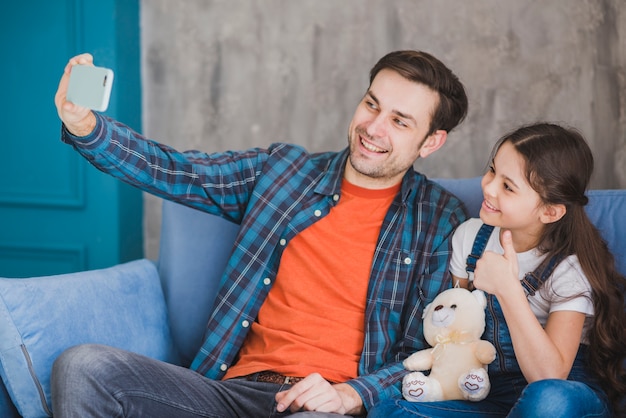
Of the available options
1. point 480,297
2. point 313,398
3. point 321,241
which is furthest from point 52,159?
point 480,297

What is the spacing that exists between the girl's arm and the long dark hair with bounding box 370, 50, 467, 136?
45 centimetres

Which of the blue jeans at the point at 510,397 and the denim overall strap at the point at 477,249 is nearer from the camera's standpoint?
the blue jeans at the point at 510,397

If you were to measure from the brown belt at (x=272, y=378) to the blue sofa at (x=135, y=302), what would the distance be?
31cm

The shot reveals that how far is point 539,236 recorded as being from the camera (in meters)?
1.66

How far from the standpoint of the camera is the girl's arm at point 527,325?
145 centimetres

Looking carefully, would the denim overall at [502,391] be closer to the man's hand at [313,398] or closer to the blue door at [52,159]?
the man's hand at [313,398]

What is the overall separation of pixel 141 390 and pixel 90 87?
61 centimetres

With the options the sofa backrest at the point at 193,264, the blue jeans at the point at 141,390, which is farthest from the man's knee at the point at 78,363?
the sofa backrest at the point at 193,264

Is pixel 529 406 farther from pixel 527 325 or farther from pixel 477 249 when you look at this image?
pixel 477 249

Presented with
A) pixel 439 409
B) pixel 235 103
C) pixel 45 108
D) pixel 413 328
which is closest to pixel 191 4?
pixel 235 103

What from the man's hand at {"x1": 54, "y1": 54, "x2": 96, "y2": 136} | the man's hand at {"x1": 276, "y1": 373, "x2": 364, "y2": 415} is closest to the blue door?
the man's hand at {"x1": 54, "y1": 54, "x2": 96, "y2": 136}

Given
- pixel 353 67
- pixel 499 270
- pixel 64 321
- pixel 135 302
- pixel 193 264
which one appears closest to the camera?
pixel 499 270

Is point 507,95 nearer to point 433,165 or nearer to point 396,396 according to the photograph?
point 433,165

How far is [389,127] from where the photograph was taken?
181 cm
